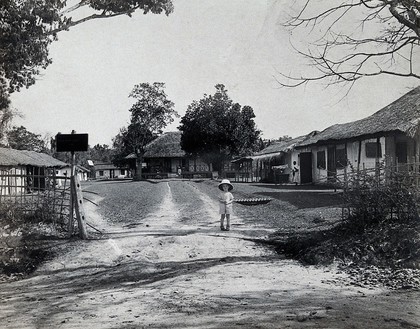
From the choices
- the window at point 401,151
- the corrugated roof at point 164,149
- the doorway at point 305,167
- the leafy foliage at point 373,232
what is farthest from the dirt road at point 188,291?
the corrugated roof at point 164,149

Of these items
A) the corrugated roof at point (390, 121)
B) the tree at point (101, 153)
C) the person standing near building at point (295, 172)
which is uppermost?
the tree at point (101, 153)

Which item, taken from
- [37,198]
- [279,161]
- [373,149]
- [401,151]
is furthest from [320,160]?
[37,198]

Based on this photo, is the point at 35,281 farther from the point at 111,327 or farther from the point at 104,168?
the point at 104,168

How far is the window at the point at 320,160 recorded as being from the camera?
85.2ft

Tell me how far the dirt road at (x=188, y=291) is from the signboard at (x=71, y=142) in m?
2.07

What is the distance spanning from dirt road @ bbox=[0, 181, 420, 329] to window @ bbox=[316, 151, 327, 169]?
1742 cm

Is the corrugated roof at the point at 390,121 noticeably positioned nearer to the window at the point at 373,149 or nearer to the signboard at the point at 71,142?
the window at the point at 373,149

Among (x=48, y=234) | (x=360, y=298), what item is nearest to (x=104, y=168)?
(x=48, y=234)

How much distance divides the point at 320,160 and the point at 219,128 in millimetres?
6820

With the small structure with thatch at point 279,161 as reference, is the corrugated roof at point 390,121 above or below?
above

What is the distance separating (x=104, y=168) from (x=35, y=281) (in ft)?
293

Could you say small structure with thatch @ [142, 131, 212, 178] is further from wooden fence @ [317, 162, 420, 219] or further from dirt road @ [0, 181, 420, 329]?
dirt road @ [0, 181, 420, 329]

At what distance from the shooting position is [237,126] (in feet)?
82.0

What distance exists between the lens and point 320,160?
26.5 meters
